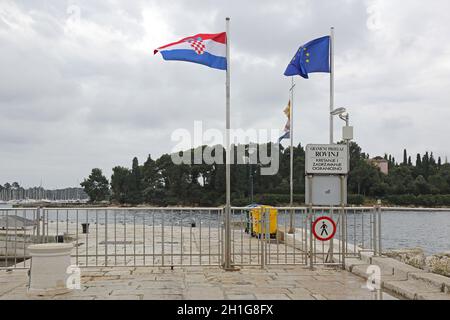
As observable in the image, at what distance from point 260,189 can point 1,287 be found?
259 feet

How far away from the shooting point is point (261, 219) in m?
11.1

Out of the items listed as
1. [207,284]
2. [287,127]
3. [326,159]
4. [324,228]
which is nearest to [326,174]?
[326,159]

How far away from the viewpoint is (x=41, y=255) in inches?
348

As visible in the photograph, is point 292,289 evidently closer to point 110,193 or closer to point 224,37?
point 224,37

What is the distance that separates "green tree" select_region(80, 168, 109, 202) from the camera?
432 ft

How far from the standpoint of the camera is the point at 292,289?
904 centimetres

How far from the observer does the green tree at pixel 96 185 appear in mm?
131625

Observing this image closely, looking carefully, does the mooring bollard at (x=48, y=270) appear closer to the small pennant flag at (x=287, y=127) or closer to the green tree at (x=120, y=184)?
the small pennant flag at (x=287, y=127)

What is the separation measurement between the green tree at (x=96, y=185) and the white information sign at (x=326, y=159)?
123875 mm
